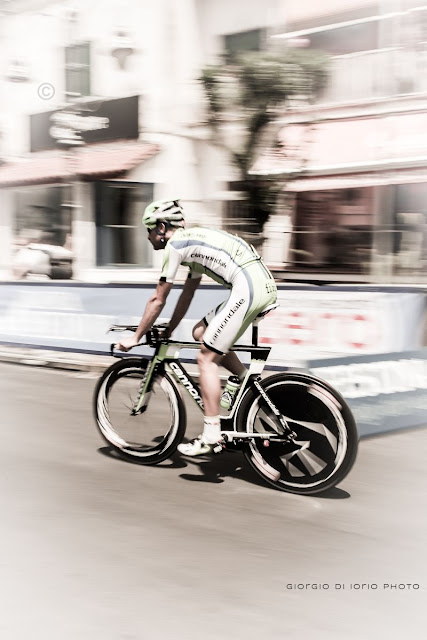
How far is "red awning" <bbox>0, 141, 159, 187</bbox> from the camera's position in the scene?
20.5 metres

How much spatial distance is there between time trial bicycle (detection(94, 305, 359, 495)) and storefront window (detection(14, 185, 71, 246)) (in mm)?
17104

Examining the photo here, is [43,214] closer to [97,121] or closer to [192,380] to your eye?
[97,121]

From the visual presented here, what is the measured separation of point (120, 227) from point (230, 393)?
1721 centimetres

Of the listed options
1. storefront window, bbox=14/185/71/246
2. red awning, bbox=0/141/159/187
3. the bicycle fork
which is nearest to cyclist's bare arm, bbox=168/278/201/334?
the bicycle fork

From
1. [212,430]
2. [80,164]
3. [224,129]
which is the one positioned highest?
[224,129]

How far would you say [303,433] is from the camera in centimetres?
494

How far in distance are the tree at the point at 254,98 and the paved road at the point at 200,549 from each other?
10.8m

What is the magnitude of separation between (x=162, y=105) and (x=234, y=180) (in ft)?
11.2

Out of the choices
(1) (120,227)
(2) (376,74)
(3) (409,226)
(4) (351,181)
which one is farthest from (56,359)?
(1) (120,227)

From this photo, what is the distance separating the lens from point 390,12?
17.1m

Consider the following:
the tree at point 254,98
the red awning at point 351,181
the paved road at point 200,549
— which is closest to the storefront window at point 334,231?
the red awning at point 351,181

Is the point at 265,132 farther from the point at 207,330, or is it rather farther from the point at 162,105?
the point at 207,330

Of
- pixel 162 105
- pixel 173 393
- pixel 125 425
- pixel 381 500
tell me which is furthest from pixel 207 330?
pixel 162 105

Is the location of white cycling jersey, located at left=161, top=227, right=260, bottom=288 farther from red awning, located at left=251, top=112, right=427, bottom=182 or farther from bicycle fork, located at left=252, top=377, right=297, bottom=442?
red awning, located at left=251, top=112, right=427, bottom=182
